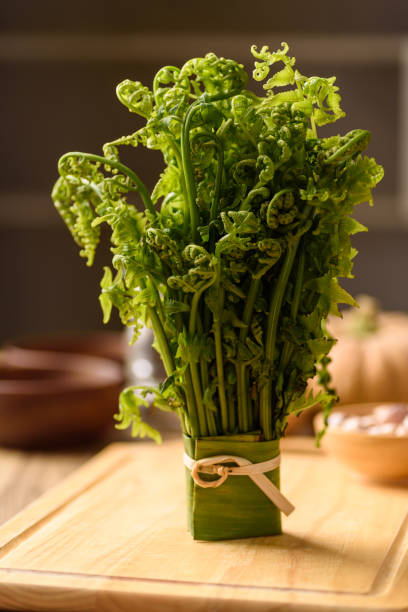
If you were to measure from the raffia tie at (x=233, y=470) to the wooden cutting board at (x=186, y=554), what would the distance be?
6 centimetres

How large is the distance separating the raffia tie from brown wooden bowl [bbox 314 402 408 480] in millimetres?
246

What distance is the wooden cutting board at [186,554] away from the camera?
2.40 ft

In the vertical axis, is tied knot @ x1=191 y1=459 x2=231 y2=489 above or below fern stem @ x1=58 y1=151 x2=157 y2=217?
below

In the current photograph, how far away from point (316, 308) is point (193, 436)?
8.2 inches

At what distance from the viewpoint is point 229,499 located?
876 millimetres

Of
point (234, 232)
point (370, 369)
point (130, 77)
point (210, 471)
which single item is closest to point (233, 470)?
point (210, 471)

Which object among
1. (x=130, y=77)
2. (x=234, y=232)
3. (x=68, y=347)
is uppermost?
(x=130, y=77)

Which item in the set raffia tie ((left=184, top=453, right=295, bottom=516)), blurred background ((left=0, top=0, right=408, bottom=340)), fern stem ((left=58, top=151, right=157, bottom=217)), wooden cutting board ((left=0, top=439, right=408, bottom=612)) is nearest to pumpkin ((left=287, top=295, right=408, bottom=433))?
wooden cutting board ((left=0, top=439, right=408, bottom=612))

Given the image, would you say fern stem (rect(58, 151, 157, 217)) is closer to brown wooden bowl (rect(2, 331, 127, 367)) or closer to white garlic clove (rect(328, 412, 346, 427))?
white garlic clove (rect(328, 412, 346, 427))

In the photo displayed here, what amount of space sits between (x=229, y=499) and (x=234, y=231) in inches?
12.6

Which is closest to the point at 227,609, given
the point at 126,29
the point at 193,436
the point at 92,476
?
the point at 193,436

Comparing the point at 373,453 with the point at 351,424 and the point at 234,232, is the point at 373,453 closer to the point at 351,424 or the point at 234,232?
the point at 351,424

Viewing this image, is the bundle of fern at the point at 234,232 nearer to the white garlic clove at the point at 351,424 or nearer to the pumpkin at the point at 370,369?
the white garlic clove at the point at 351,424

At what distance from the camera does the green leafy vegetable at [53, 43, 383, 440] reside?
79 centimetres
